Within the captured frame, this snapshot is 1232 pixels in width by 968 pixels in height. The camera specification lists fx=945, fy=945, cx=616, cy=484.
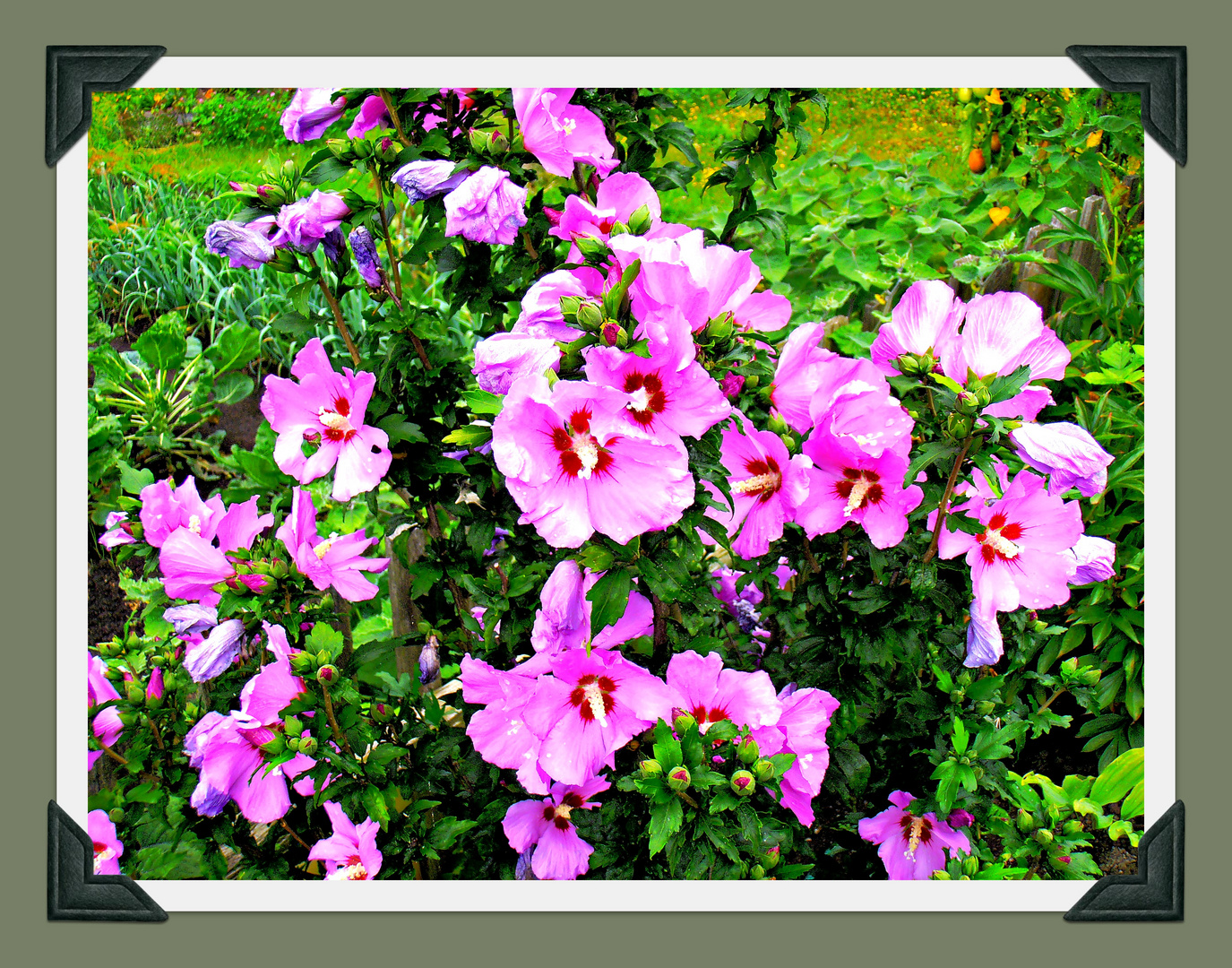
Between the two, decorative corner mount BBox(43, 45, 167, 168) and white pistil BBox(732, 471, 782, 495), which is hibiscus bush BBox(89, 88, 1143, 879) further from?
decorative corner mount BBox(43, 45, 167, 168)

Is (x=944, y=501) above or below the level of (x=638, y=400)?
below

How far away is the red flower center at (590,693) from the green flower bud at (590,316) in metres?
0.56

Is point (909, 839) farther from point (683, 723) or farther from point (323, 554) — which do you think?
point (323, 554)

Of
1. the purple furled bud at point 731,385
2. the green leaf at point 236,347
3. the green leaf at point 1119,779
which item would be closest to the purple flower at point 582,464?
the purple furled bud at point 731,385

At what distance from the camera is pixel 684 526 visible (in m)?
1.31

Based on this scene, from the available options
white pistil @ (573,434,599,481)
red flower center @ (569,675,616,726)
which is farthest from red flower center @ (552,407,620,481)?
red flower center @ (569,675,616,726)

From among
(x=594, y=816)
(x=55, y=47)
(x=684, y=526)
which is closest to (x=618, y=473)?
(x=684, y=526)

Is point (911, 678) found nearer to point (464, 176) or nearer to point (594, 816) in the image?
point (594, 816)

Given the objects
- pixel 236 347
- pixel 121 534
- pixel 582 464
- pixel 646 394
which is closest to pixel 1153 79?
pixel 646 394

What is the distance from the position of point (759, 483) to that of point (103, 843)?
1.39 m

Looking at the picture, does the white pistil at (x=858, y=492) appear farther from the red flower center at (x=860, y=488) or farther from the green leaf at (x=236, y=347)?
the green leaf at (x=236, y=347)

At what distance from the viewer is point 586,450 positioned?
120cm

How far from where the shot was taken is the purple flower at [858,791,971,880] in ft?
5.98

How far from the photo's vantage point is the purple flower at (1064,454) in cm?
128
